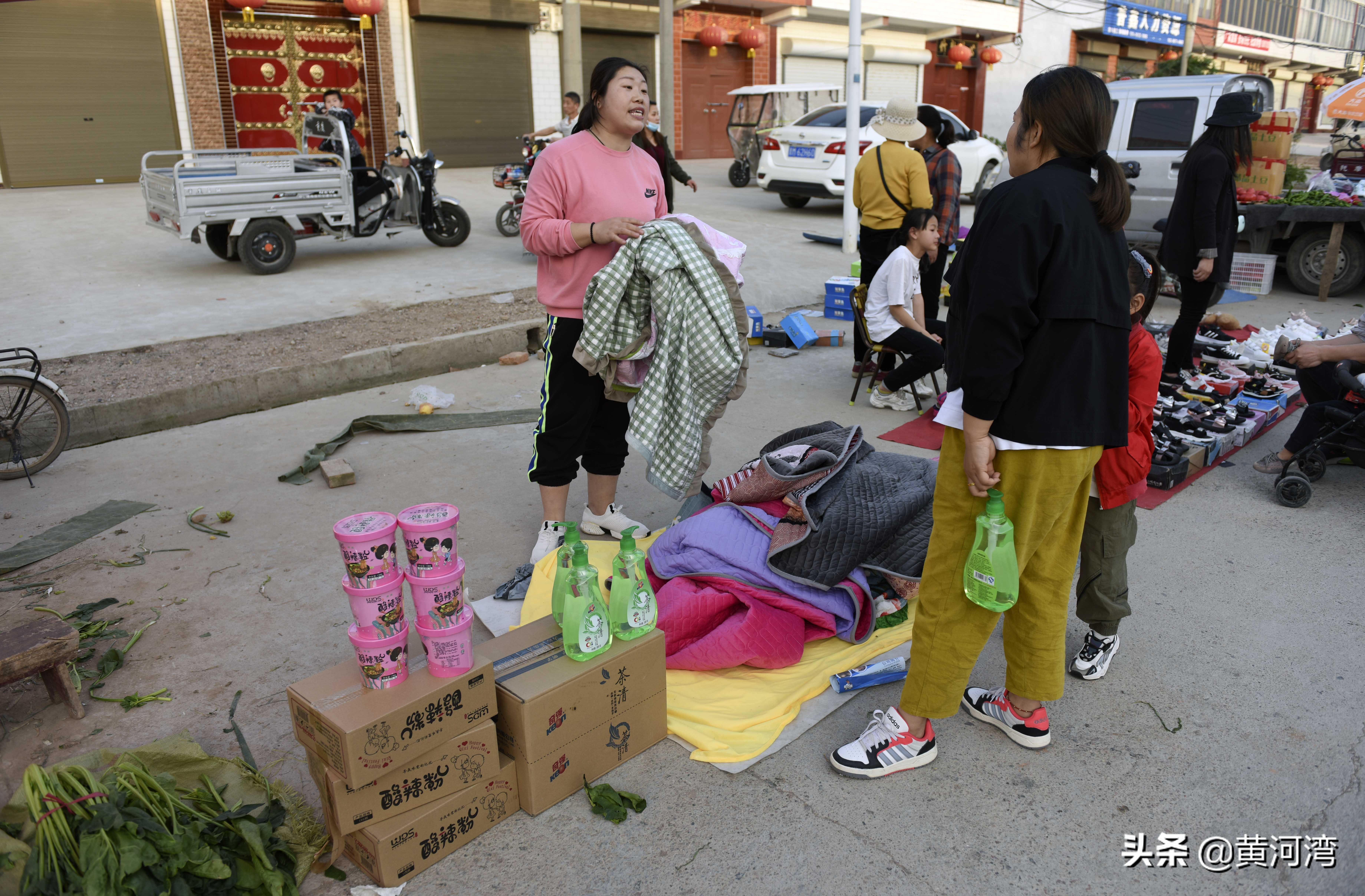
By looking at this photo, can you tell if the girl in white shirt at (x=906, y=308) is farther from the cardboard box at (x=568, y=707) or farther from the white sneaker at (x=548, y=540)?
the cardboard box at (x=568, y=707)

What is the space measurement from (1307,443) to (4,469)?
6.80 meters

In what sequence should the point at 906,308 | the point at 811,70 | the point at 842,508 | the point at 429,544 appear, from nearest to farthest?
the point at 429,544, the point at 842,508, the point at 906,308, the point at 811,70

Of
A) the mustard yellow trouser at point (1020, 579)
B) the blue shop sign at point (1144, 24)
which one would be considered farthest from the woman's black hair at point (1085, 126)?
the blue shop sign at point (1144, 24)

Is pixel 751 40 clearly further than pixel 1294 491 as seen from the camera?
Yes

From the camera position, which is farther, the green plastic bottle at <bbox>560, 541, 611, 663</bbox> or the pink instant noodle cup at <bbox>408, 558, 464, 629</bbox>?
the green plastic bottle at <bbox>560, 541, 611, 663</bbox>

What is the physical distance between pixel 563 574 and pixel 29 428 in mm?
3867

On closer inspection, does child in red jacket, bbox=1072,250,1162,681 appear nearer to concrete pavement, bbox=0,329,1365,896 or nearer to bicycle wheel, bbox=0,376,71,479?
concrete pavement, bbox=0,329,1365,896

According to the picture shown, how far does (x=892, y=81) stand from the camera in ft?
88.7

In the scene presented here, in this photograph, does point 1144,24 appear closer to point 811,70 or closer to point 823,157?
point 811,70

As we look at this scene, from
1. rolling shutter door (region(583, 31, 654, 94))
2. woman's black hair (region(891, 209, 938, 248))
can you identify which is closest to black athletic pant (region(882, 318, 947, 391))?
woman's black hair (region(891, 209, 938, 248))

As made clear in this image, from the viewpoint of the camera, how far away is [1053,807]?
98.0 inches

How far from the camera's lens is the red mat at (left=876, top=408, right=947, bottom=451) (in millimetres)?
5375

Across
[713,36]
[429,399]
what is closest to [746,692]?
[429,399]

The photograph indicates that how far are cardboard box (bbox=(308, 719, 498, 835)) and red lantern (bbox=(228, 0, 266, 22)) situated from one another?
18401 mm
